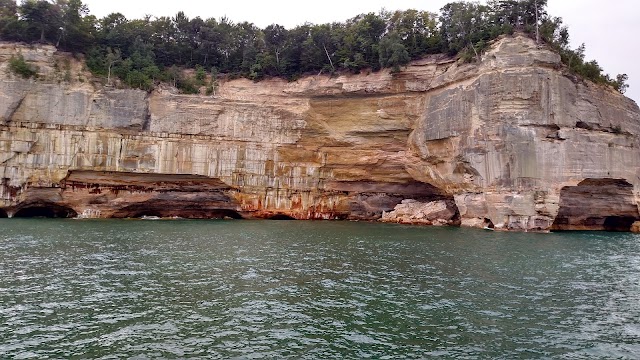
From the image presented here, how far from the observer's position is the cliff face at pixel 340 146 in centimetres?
3422

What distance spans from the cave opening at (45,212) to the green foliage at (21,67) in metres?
10.9

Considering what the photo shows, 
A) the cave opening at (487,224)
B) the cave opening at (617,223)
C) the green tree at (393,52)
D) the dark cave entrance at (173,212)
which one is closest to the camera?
the cave opening at (487,224)

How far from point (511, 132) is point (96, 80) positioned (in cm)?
3467

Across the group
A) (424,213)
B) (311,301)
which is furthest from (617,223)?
(311,301)

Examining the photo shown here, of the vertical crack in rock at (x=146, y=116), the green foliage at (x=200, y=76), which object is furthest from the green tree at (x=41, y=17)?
the green foliage at (x=200, y=76)

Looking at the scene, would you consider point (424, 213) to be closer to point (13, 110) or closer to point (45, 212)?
point (45, 212)

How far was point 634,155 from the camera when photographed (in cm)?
3662

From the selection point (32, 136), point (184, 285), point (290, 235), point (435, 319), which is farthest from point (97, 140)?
point (435, 319)

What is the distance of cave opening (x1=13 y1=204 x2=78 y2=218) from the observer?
129ft

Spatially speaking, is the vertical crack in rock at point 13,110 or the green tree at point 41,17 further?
the green tree at point 41,17

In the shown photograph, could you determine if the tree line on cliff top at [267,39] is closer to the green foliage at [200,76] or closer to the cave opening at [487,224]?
the green foliage at [200,76]

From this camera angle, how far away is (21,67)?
3753 cm

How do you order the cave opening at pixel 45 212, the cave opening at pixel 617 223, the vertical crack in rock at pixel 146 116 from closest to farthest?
the cave opening at pixel 617 223 → the cave opening at pixel 45 212 → the vertical crack in rock at pixel 146 116

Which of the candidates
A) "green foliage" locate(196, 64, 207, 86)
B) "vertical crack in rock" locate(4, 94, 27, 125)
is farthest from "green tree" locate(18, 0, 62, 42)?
"green foliage" locate(196, 64, 207, 86)
